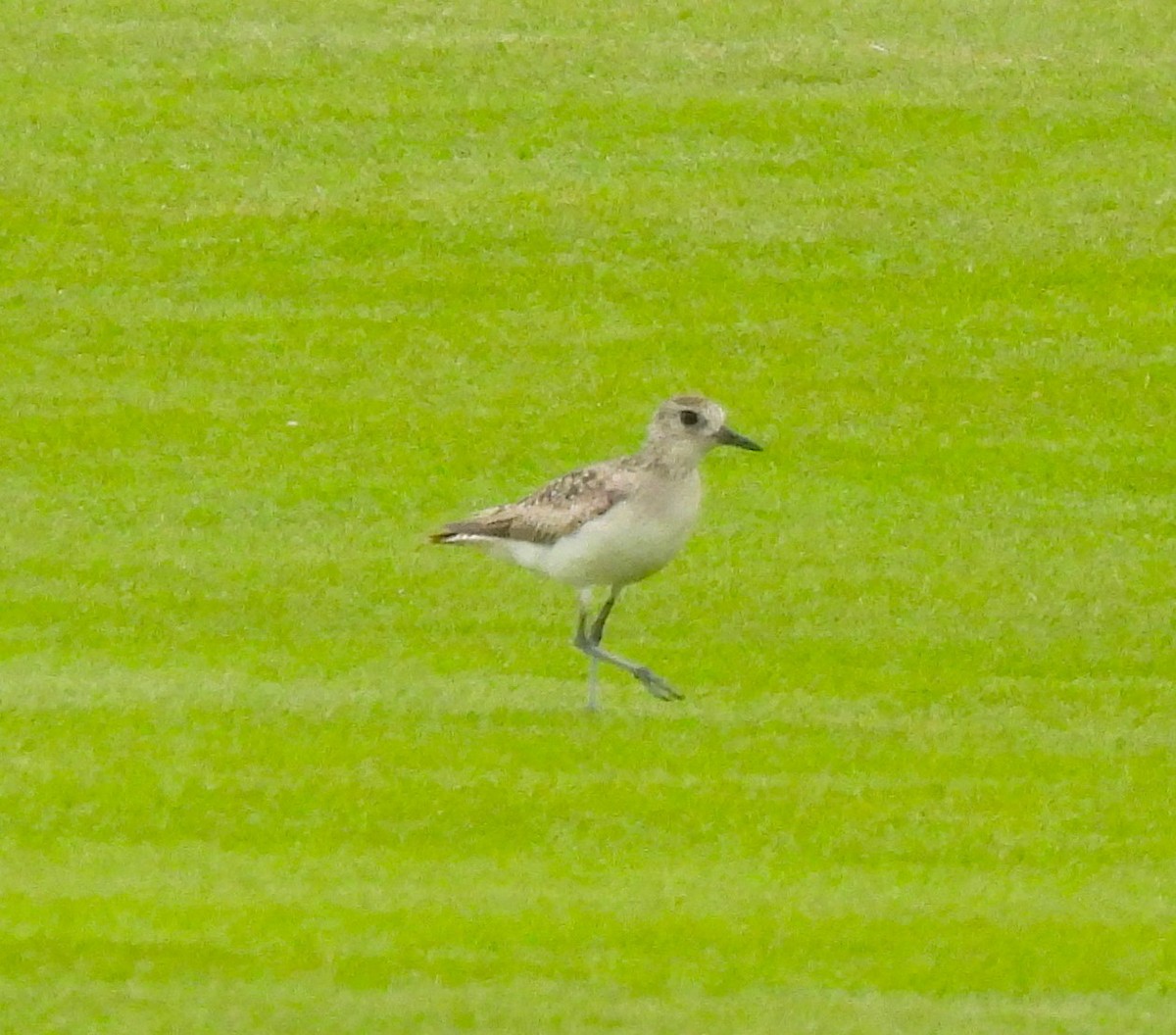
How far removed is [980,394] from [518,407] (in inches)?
132

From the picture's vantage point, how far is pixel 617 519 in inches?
611

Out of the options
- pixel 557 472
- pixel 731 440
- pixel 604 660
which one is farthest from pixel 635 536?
pixel 557 472

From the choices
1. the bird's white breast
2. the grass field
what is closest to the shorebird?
the bird's white breast

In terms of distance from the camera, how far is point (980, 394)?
21719mm

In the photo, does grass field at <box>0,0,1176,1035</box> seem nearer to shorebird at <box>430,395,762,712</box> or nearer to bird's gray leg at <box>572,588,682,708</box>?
bird's gray leg at <box>572,588,682,708</box>

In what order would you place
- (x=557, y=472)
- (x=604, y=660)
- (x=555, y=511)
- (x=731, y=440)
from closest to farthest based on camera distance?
(x=604, y=660) < (x=555, y=511) < (x=731, y=440) < (x=557, y=472)

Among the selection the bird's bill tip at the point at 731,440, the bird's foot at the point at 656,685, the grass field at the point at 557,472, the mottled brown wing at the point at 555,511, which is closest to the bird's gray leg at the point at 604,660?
the bird's foot at the point at 656,685

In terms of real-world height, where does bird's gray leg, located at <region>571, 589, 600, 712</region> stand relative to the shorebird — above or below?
below

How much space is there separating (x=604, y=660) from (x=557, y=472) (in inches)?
182

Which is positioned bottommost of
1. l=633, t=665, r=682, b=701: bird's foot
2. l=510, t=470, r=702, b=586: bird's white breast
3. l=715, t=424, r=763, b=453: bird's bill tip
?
l=633, t=665, r=682, b=701: bird's foot

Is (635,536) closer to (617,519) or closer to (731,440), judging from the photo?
(617,519)

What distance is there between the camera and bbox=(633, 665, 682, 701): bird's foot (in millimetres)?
15453

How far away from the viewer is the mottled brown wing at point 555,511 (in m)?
15.7

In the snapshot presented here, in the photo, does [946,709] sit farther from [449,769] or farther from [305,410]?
[305,410]
